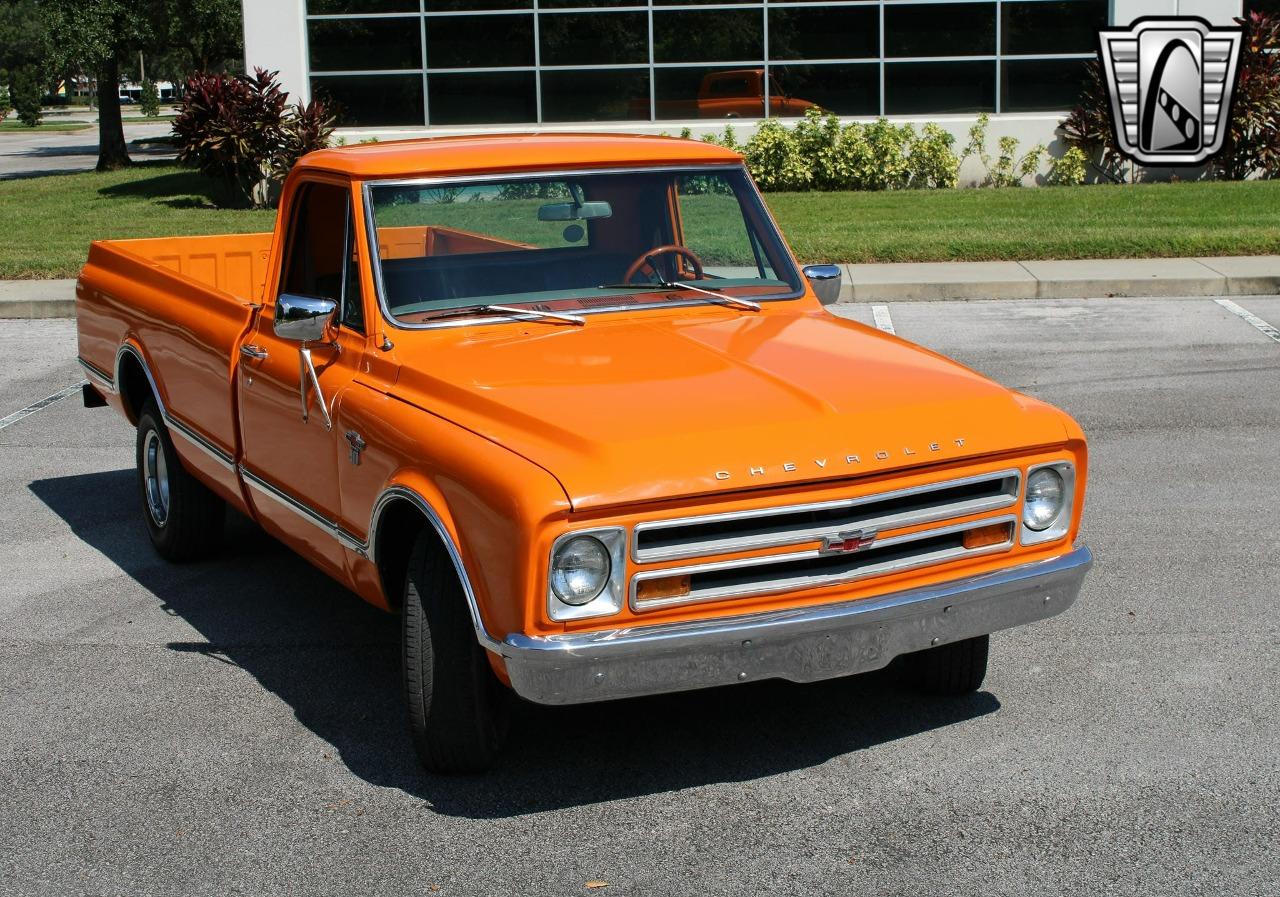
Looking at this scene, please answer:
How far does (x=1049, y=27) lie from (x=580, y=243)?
18.6 metres

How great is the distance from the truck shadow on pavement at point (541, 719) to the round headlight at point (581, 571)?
2.53ft

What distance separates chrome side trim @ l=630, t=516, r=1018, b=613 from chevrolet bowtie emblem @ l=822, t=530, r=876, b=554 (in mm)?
30

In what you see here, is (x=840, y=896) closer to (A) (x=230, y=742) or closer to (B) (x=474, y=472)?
(B) (x=474, y=472)

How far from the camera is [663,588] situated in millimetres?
4457

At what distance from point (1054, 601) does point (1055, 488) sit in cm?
34

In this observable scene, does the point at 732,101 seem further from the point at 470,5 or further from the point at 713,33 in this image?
Answer: the point at 470,5

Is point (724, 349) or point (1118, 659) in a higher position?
point (724, 349)

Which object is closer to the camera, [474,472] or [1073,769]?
[474,472]

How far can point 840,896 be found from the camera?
4203 millimetres

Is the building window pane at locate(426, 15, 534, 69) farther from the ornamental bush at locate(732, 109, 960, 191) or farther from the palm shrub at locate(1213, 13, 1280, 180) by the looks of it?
the palm shrub at locate(1213, 13, 1280, 180)

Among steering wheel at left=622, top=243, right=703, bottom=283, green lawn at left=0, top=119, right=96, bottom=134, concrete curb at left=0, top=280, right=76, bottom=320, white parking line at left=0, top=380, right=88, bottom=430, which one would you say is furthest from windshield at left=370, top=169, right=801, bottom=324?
green lawn at left=0, top=119, right=96, bottom=134

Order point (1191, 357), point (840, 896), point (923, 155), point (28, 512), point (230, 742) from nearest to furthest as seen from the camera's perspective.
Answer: point (840, 896), point (230, 742), point (28, 512), point (1191, 357), point (923, 155)

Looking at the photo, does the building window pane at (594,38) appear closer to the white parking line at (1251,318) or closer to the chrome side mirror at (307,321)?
the white parking line at (1251,318)

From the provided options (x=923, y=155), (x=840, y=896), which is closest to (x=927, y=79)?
(x=923, y=155)
